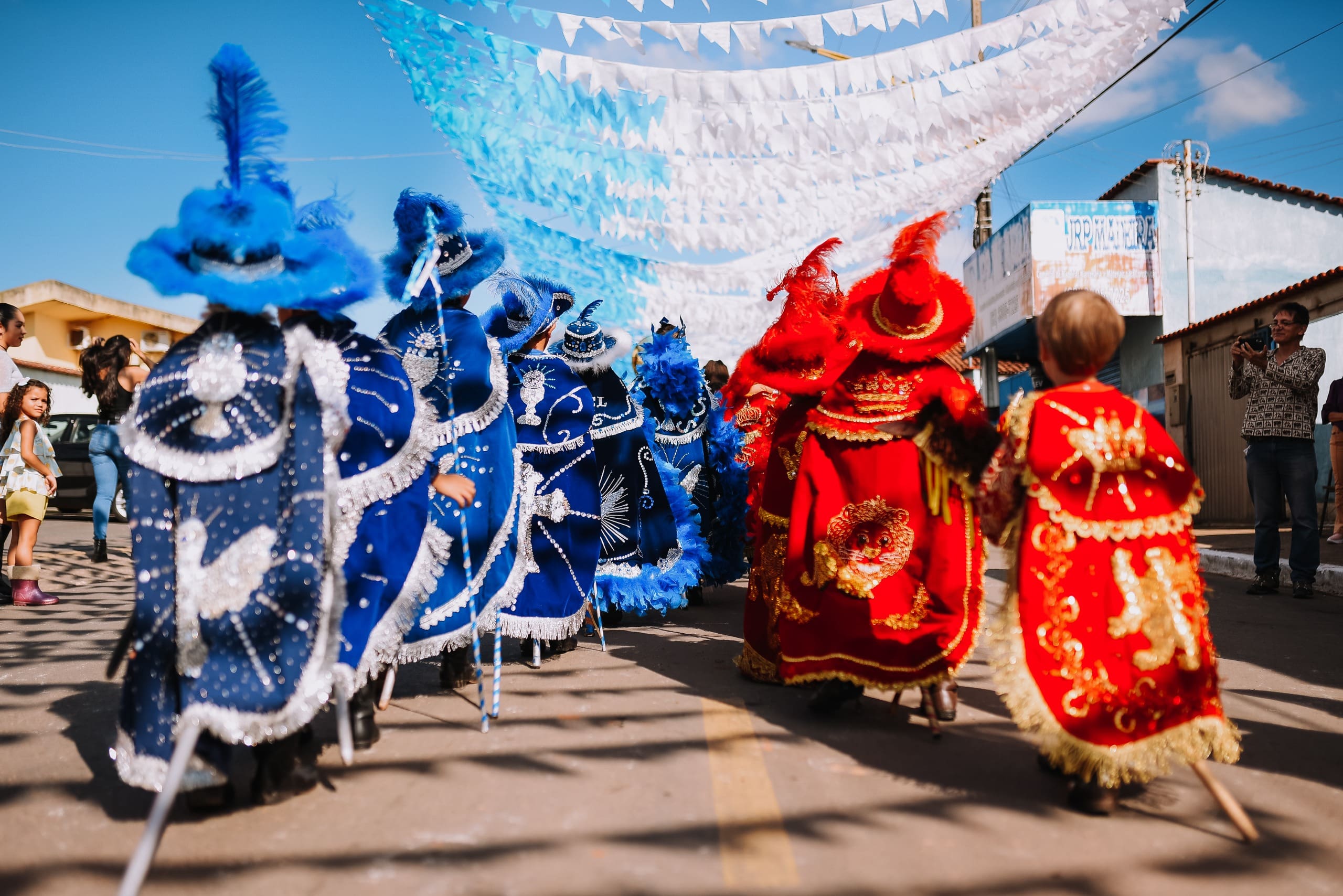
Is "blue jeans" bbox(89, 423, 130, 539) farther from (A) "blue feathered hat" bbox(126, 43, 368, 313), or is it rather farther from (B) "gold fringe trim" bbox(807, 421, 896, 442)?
(B) "gold fringe trim" bbox(807, 421, 896, 442)

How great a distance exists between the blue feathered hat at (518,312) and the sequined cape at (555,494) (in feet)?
0.47

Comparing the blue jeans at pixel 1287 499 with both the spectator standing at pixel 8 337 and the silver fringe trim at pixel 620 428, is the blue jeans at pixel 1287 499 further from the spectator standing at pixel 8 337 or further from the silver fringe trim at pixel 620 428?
the spectator standing at pixel 8 337

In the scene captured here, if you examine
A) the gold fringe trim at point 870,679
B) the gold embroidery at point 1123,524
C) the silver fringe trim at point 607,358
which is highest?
the silver fringe trim at point 607,358

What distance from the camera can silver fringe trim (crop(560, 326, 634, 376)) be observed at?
20.5ft

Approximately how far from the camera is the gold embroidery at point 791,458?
14.6 feet

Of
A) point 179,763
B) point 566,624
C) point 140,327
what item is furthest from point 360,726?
point 140,327

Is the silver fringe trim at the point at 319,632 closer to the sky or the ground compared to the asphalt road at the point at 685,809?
closer to the sky

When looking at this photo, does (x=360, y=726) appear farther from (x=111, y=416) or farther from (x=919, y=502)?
(x=111, y=416)

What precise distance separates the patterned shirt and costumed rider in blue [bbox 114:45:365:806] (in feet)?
22.2

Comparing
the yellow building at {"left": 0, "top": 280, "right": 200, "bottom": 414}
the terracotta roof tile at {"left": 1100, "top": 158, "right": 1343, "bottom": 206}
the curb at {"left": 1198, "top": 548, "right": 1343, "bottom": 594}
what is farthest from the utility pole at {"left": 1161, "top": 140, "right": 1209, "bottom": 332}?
the yellow building at {"left": 0, "top": 280, "right": 200, "bottom": 414}

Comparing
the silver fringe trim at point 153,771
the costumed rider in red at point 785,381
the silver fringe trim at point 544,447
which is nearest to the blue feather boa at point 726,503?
the silver fringe trim at point 544,447

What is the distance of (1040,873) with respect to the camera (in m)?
2.49

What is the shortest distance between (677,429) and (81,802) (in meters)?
5.44

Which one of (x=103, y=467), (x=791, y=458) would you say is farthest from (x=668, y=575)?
(x=103, y=467)
